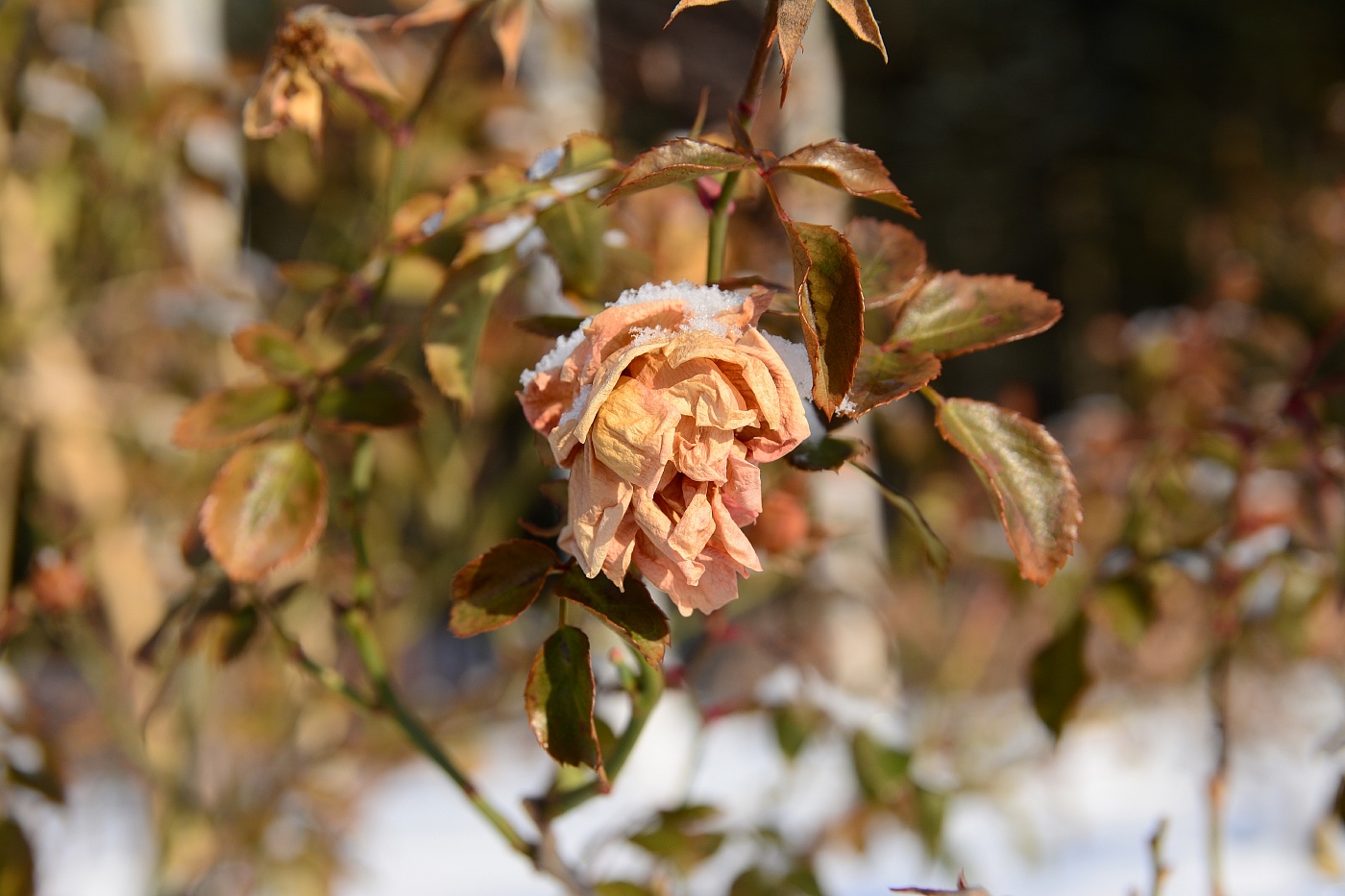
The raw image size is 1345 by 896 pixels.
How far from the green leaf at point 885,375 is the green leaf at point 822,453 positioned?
25 mm

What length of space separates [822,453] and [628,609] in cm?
8

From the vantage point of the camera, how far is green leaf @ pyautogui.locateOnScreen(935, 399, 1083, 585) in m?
0.28

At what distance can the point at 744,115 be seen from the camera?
30cm

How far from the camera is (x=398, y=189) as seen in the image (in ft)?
1.42

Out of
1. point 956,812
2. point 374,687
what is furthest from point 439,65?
point 956,812

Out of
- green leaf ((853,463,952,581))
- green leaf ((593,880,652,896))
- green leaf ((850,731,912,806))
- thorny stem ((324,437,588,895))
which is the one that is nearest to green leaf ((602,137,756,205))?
green leaf ((853,463,952,581))

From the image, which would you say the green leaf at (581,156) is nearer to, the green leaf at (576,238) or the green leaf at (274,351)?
the green leaf at (576,238)

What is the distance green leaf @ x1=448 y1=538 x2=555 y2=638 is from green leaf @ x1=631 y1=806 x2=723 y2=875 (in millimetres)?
243

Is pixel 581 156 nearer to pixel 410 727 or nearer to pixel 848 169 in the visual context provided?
pixel 848 169

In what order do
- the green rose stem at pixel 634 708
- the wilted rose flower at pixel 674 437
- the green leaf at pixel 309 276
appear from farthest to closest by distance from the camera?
the green leaf at pixel 309 276 → the green rose stem at pixel 634 708 → the wilted rose flower at pixel 674 437

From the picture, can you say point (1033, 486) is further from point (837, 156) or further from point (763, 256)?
point (763, 256)

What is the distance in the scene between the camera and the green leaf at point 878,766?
1.96ft

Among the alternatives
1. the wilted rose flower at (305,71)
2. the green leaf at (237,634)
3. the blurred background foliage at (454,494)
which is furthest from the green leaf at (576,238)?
the green leaf at (237,634)

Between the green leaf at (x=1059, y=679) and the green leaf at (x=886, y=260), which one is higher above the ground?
the green leaf at (x=886, y=260)
